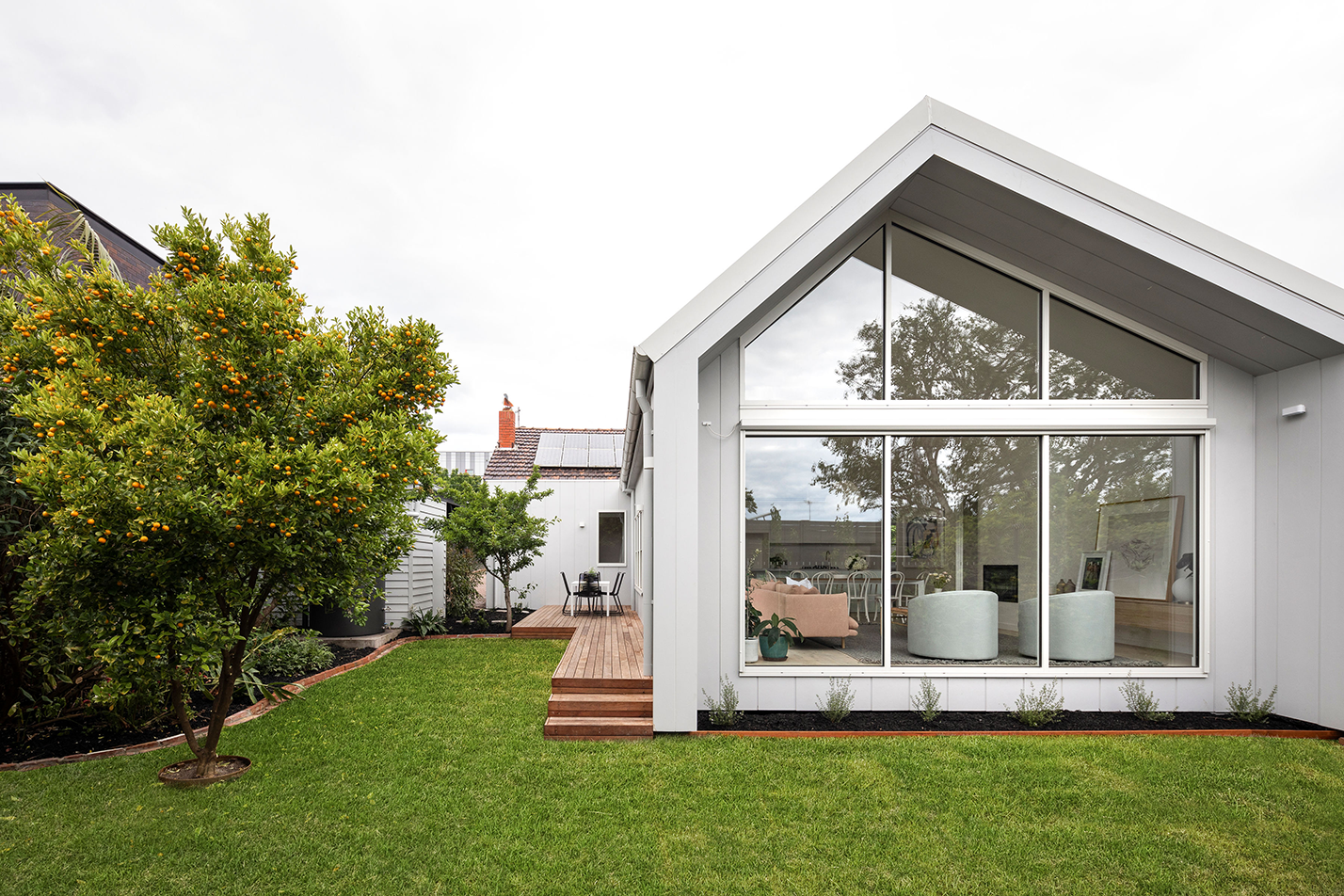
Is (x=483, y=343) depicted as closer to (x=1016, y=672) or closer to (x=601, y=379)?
(x=601, y=379)

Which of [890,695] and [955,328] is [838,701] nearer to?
[890,695]

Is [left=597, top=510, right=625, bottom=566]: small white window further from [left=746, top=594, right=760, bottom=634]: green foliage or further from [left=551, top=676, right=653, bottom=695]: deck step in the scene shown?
[left=746, top=594, right=760, bottom=634]: green foliage

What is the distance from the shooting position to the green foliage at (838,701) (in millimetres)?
5973

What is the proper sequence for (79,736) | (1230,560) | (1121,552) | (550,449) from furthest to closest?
(550,449) → (1121,552) → (1230,560) → (79,736)

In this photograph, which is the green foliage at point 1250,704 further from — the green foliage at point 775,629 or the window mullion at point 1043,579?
the green foliage at point 775,629

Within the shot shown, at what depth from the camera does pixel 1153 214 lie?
18.4 feet

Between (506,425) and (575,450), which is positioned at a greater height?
(506,425)

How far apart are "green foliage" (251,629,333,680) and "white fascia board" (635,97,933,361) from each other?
540 cm

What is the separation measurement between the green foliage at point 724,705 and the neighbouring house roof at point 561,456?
963cm

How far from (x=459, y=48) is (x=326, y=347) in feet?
23.0

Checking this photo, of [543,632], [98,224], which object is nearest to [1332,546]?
[543,632]

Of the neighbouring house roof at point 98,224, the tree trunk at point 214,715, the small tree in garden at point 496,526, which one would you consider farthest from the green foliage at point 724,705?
the neighbouring house roof at point 98,224

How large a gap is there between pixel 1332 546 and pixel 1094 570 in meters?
1.76

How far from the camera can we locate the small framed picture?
655 cm
